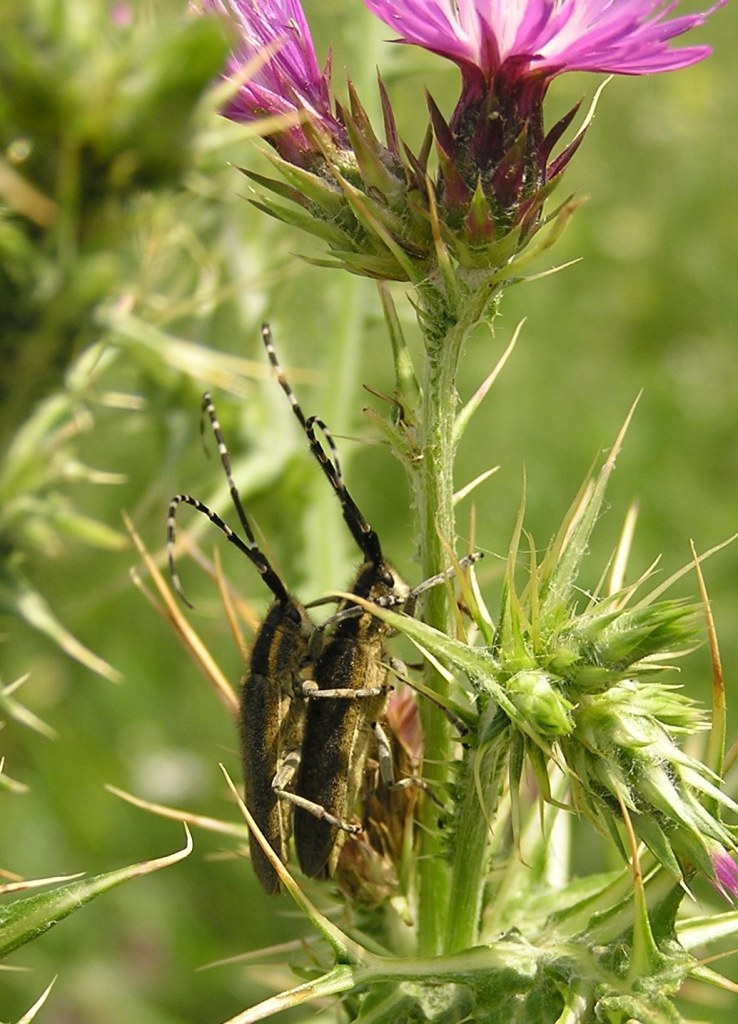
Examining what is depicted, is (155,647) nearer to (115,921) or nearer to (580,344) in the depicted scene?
(115,921)

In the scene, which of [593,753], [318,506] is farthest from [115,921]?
[593,753]

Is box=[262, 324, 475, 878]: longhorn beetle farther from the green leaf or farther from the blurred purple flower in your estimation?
the blurred purple flower

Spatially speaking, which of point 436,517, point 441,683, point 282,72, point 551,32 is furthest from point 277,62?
point 441,683

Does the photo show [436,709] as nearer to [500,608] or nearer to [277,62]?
[500,608]

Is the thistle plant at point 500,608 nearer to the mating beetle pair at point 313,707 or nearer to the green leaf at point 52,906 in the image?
the mating beetle pair at point 313,707

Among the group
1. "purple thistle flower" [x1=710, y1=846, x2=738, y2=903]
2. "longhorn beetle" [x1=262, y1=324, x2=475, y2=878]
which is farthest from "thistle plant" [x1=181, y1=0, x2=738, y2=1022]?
"longhorn beetle" [x1=262, y1=324, x2=475, y2=878]

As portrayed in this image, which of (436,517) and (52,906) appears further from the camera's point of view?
(436,517)

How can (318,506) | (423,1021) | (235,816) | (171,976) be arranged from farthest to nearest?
(235,816), (171,976), (318,506), (423,1021)
